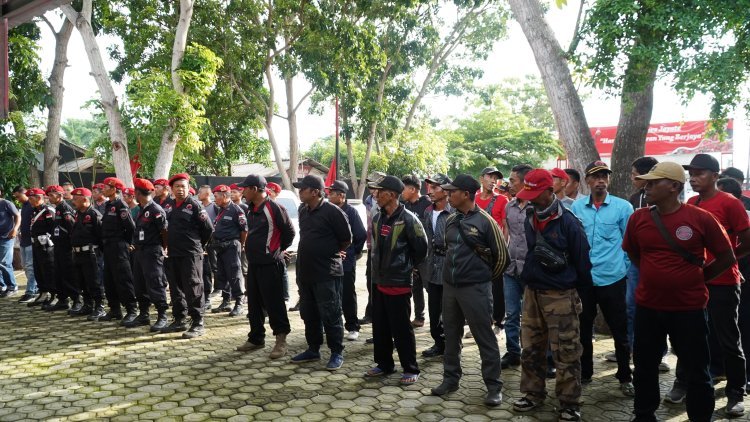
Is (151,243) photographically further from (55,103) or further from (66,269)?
(55,103)

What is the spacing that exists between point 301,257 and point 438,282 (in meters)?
1.49

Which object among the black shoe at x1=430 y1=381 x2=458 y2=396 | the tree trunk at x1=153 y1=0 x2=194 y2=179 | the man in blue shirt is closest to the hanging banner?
the tree trunk at x1=153 y1=0 x2=194 y2=179

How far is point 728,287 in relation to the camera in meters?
4.35

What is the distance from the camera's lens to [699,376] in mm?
3826

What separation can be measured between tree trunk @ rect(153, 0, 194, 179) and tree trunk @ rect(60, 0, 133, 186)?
2.56ft

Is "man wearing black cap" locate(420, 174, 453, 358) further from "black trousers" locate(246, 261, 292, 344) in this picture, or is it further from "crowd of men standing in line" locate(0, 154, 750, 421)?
"black trousers" locate(246, 261, 292, 344)

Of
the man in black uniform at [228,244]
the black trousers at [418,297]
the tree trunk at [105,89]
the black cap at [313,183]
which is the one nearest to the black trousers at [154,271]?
the man in black uniform at [228,244]

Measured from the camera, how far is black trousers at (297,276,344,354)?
574cm

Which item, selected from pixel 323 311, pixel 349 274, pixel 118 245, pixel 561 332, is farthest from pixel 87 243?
pixel 561 332

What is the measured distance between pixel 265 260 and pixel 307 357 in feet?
3.72

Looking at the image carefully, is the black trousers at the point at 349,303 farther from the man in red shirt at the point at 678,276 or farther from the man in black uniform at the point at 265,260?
the man in red shirt at the point at 678,276

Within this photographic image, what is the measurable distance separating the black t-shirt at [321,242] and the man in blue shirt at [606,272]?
2356mm

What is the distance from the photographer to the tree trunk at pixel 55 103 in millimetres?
16484

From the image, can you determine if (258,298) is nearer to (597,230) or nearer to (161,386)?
(161,386)
